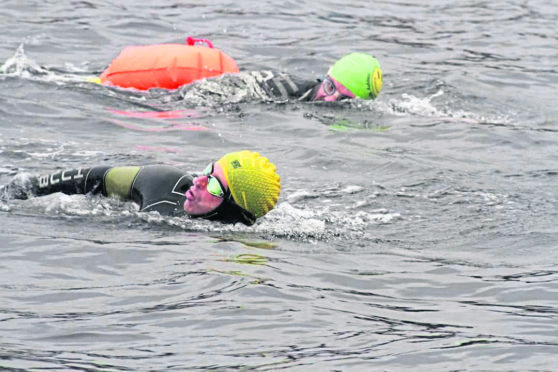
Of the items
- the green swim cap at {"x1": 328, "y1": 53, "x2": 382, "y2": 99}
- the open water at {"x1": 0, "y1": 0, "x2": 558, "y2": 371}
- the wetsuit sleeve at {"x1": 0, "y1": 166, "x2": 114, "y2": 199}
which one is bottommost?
the open water at {"x1": 0, "y1": 0, "x2": 558, "y2": 371}

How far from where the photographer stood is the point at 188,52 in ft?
43.7

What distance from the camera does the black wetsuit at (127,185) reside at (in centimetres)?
848

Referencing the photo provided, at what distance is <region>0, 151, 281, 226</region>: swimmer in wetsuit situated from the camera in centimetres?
838

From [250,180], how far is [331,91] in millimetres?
5598

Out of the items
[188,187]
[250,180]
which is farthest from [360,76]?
[250,180]

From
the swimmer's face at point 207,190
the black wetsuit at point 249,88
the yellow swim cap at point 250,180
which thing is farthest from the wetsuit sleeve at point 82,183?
the black wetsuit at point 249,88

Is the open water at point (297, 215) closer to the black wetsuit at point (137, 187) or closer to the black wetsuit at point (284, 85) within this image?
the black wetsuit at point (137, 187)

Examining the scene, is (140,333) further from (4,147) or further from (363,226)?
(4,147)

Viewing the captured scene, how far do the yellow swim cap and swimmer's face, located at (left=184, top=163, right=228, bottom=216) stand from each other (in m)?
0.06

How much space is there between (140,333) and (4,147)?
17.5 ft

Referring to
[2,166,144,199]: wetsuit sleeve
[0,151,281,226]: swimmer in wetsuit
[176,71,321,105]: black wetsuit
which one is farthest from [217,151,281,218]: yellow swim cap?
[176,71,321,105]: black wetsuit

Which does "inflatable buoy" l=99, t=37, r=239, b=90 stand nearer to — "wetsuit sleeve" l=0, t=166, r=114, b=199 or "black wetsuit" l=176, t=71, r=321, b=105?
"black wetsuit" l=176, t=71, r=321, b=105

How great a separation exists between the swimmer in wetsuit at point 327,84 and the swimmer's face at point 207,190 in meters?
5.06

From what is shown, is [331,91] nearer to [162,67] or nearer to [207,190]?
[162,67]
